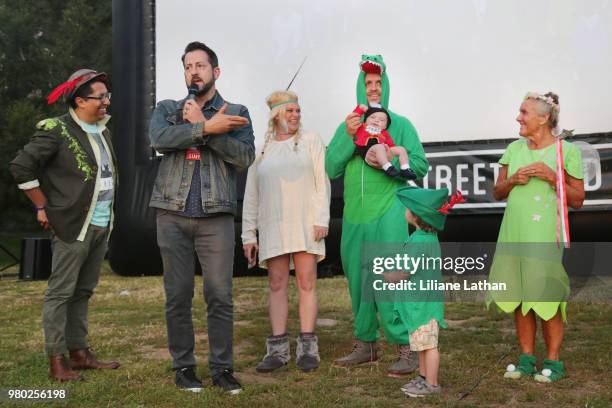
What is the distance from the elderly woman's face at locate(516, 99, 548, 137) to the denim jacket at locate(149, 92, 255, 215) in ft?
4.70

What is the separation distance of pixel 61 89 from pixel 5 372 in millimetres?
1574

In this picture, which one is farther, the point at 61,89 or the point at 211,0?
the point at 211,0

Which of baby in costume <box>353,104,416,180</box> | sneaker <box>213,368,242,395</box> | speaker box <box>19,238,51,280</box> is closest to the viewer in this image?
sneaker <box>213,368,242,395</box>

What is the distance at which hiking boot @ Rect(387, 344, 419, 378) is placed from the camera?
3.71 metres

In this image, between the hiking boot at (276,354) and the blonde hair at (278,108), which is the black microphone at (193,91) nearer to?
the blonde hair at (278,108)

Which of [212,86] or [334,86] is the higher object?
[334,86]

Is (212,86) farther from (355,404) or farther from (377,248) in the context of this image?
(355,404)

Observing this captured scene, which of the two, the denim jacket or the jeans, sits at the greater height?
the denim jacket

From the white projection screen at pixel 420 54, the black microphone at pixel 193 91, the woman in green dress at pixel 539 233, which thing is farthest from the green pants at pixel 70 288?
the white projection screen at pixel 420 54

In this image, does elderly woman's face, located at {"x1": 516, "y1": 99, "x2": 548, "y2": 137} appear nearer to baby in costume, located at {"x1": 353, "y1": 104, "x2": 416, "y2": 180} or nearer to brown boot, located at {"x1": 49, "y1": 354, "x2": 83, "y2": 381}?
baby in costume, located at {"x1": 353, "y1": 104, "x2": 416, "y2": 180}

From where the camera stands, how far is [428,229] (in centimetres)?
334

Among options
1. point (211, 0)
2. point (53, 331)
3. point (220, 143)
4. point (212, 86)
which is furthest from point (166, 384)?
point (211, 0)

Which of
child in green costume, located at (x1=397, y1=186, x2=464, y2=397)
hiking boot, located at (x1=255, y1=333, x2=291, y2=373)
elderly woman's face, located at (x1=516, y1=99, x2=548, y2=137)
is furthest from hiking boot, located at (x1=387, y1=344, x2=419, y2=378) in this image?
elderly woman's face, located at (x1=516, y1=99, x2=548, y2=137)

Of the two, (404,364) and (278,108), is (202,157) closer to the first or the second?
(278,108)
